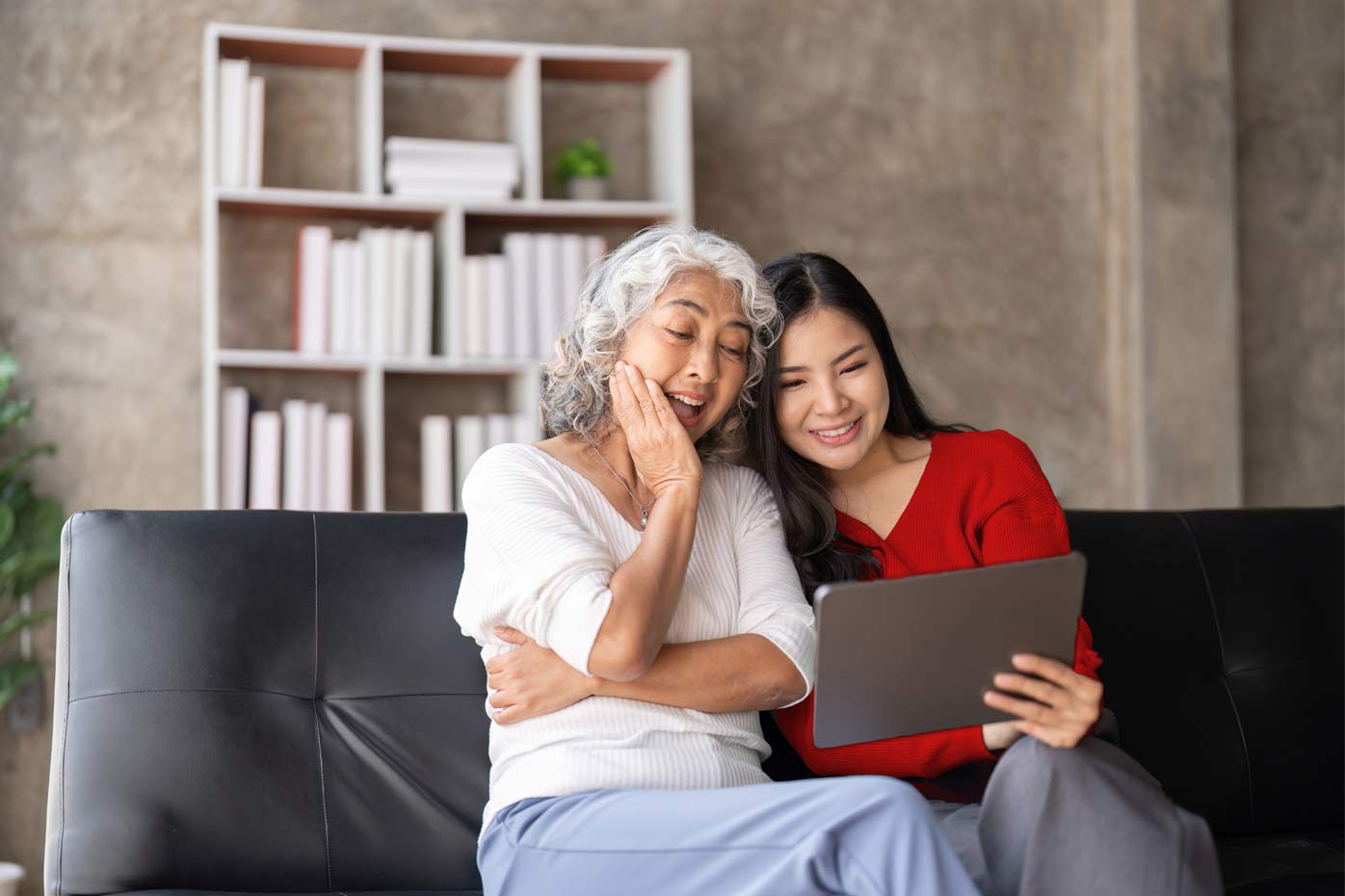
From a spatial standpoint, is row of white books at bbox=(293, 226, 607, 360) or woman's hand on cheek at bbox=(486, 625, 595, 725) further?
row of white books at bbox=(293, 226, 607, 360)

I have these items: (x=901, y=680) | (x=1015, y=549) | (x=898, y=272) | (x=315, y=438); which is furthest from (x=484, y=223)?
(x=901, y=680)

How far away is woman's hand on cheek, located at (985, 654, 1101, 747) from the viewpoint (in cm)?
158

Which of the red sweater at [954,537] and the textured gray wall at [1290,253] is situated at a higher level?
the textured gray wall at [1290,253]

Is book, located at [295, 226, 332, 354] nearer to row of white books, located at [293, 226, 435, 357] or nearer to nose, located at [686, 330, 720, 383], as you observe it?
row of white books, located at [293, 226, 435, 357]

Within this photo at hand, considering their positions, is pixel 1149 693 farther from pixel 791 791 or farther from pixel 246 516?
pixel 246 516

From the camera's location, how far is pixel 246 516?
2.11 metres

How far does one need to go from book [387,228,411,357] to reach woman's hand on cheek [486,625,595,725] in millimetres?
1821

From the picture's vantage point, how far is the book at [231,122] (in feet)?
Answer: 11.2

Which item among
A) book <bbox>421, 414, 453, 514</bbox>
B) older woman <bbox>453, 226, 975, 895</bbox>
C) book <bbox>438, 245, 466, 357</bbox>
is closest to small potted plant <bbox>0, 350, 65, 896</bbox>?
book <bbox>421, 414, 453, 514</bbox>

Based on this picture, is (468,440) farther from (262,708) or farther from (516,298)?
(262,708)

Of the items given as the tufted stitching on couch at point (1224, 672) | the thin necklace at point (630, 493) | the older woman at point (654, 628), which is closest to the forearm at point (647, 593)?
the older woman at point (654, 628)

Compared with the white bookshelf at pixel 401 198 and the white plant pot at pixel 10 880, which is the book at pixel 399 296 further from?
the white plant pot at pixel 10 880

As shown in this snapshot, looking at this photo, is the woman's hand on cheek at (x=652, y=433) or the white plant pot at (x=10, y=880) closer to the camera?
the woman's hand on cheek at (x=652, y=433)

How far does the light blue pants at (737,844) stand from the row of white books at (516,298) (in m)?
1.99
